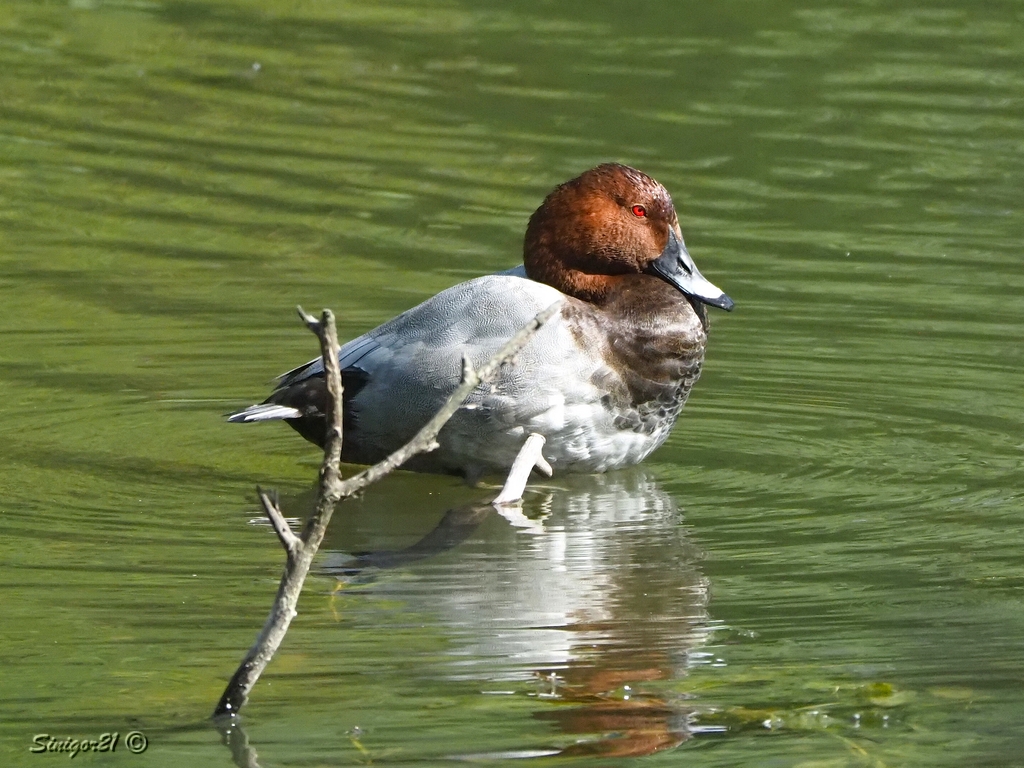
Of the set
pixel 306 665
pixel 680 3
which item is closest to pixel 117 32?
pixel 680 3

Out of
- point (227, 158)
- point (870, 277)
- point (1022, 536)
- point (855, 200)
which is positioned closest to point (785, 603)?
point (1022, 536)

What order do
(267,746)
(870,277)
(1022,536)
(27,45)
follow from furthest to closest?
(27,45)
(870,277)
(1022,536)
(267,746)

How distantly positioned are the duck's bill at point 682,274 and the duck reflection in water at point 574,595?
2.34 feet

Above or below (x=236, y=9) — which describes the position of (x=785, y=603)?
below

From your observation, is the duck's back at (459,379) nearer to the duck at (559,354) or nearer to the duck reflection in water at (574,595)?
the duck at (559,354)

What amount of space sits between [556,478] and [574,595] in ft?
5.30

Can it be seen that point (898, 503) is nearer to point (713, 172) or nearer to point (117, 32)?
point (713, 172)

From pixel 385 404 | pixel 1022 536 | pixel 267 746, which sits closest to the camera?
pixel 267 746

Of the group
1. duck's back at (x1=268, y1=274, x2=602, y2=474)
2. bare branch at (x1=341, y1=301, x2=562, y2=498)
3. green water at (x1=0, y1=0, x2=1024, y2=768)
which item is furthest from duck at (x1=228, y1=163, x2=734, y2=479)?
bare branch at (x1=341, y1=301, x2=562, y2=498)

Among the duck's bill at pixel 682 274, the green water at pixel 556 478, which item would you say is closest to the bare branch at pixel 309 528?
the green water at pixel 556 478

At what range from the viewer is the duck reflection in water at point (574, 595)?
4.57 m

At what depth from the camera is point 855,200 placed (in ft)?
34.9

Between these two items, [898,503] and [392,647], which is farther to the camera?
[898,503]

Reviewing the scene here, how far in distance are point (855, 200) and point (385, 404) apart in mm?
4712
